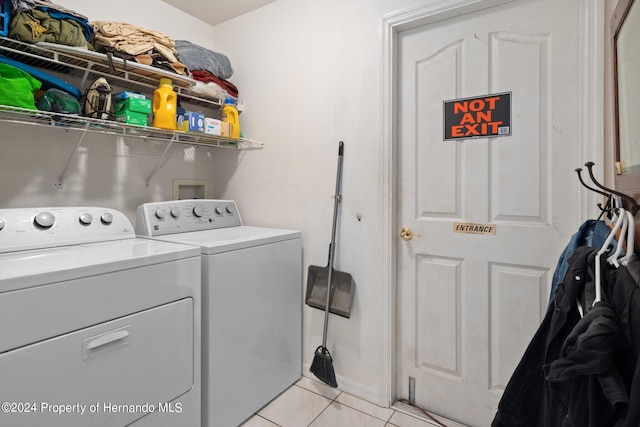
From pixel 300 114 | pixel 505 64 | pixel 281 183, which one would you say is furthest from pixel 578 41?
pixel 281 183

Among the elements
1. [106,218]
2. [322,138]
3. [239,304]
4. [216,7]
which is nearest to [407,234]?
[322,138]

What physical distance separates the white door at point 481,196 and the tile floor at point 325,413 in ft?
0.66

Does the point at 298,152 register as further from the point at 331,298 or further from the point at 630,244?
the point at 630,244

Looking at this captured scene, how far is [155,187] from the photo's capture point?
2.30 metres

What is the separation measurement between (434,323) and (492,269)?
1.40 feet

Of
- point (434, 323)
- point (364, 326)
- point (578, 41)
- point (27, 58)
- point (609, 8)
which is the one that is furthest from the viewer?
point (364, 326)

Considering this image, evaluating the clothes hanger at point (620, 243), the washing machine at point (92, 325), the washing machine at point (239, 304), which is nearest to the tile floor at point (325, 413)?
the washing machine at point (239, 304)

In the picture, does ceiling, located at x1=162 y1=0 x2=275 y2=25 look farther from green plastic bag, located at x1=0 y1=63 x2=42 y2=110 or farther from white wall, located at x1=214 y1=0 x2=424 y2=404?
green plastic bag, located at x1=0 y1=63 x2=42 y2=110

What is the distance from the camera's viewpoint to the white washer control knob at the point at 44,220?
1520 mm

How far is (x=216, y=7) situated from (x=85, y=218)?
1.64 m

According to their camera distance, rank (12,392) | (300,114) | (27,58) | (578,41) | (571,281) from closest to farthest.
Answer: (571,281)
(12,392)
(578,41)
(27,58)
(300,114)

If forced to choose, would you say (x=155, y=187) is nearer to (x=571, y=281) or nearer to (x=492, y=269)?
(x=492, y=269)

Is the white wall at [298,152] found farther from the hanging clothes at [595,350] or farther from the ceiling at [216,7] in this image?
the hanging clothes at [595,350]

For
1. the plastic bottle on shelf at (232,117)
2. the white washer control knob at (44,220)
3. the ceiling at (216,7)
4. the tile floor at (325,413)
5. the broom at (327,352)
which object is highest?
the ceiling at (216,7)
